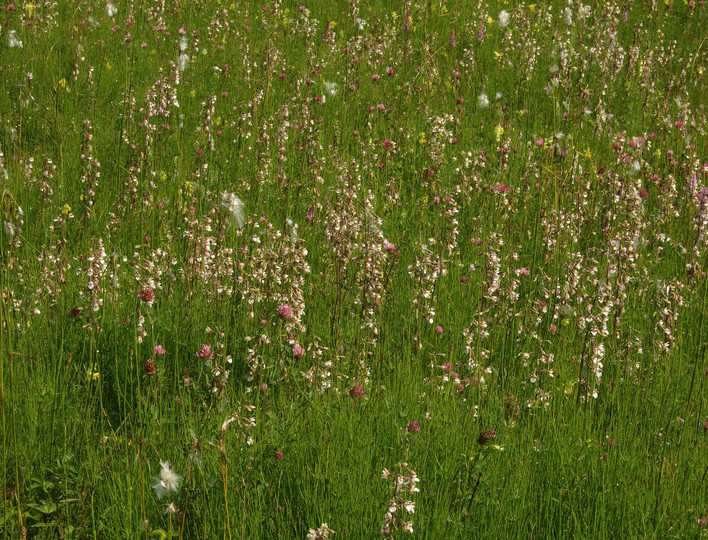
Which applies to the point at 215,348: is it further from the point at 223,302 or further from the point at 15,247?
the point at 15,247

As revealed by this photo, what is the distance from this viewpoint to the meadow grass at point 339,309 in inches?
86.9

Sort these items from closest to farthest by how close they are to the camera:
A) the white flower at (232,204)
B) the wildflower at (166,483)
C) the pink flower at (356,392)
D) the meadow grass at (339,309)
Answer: the wildflower at (166,483) < the meadow grass at (339,309) < the pink flower at (356,392) < the white flower at (232,204)

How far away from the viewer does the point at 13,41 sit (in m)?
5.43

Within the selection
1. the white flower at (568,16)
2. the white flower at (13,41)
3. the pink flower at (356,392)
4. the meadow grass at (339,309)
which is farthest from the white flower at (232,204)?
the white flower at (568,16)

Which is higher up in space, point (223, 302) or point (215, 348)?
point (223, 302)

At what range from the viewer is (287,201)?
13.0ft

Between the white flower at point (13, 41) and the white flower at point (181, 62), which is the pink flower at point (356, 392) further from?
the white flower at point (13, 41)

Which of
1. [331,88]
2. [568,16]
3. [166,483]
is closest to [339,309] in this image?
[166,483]

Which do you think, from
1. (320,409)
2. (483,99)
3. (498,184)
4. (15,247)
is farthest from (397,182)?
(320,409)

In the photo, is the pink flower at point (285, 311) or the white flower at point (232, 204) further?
the white flower at point (232, 204)

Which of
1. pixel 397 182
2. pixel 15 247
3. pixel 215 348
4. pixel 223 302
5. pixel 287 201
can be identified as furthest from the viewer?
pixel 397 182

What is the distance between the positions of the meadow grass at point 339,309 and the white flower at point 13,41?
71 mm

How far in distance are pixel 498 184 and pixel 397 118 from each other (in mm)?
1298

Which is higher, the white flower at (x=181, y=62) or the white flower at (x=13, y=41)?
the white flower at (x=13, y=41)
